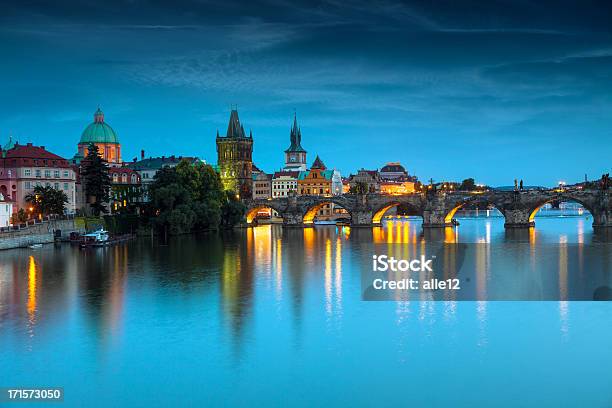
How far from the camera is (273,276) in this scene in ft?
148

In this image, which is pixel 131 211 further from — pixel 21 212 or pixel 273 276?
pixel 273 276

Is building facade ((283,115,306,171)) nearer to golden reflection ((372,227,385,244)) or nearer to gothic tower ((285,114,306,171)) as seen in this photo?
gothic tower ((285,114,306,171))

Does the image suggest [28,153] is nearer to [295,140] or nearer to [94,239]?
[94,239]

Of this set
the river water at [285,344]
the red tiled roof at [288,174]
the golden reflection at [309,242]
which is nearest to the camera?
the river water at [285,344]

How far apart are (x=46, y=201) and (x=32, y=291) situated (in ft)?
113

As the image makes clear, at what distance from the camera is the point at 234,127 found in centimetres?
14212

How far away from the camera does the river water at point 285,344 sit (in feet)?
72.8

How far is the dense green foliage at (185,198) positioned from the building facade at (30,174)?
366 inches

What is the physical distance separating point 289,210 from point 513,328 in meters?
74.5

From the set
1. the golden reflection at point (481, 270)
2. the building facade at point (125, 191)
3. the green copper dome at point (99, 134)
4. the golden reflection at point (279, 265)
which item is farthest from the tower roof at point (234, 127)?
the golden reflection at point (481, 270)

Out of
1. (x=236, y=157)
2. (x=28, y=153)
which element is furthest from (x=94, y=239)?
(x=236, y=157)

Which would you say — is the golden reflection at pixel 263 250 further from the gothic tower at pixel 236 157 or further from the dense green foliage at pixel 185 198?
the gothic tower at pixel 236 157

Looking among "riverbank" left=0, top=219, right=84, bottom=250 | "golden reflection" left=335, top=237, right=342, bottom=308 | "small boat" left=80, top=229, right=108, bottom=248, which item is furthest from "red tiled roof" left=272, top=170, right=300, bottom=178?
"small boat" left=80, top=229, right=108, bottom=248

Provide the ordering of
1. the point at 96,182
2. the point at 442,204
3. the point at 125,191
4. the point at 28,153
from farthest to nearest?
1. the point at 442,204
2. the point at 125,191
3. the point at 96,182
4. the point at 28,153
